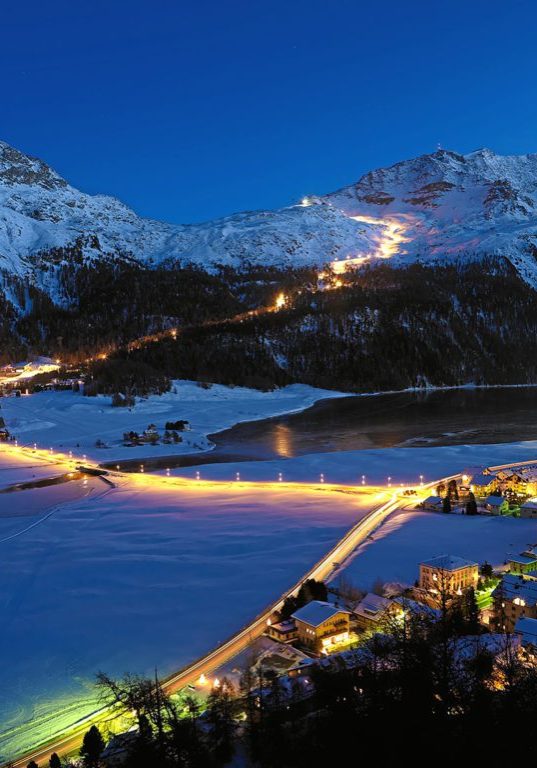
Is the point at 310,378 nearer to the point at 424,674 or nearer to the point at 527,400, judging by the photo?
the point at 527,400

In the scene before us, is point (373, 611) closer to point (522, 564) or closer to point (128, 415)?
point (522, 564)

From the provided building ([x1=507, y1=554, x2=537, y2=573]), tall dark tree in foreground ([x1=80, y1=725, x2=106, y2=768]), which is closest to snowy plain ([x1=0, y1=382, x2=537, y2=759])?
building ([x1=507, y1=554, x2=537, y2=573])

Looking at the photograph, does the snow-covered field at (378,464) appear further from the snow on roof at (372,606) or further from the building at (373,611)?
the building at (373,611)

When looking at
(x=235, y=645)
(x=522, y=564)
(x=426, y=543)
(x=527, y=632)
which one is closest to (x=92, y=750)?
(x=235, y=645)

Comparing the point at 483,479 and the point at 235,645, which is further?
the point at 483,479

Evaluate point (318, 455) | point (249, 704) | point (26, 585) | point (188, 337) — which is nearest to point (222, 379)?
point (188, 337)

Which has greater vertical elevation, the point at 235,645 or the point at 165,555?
the point at 165,555
